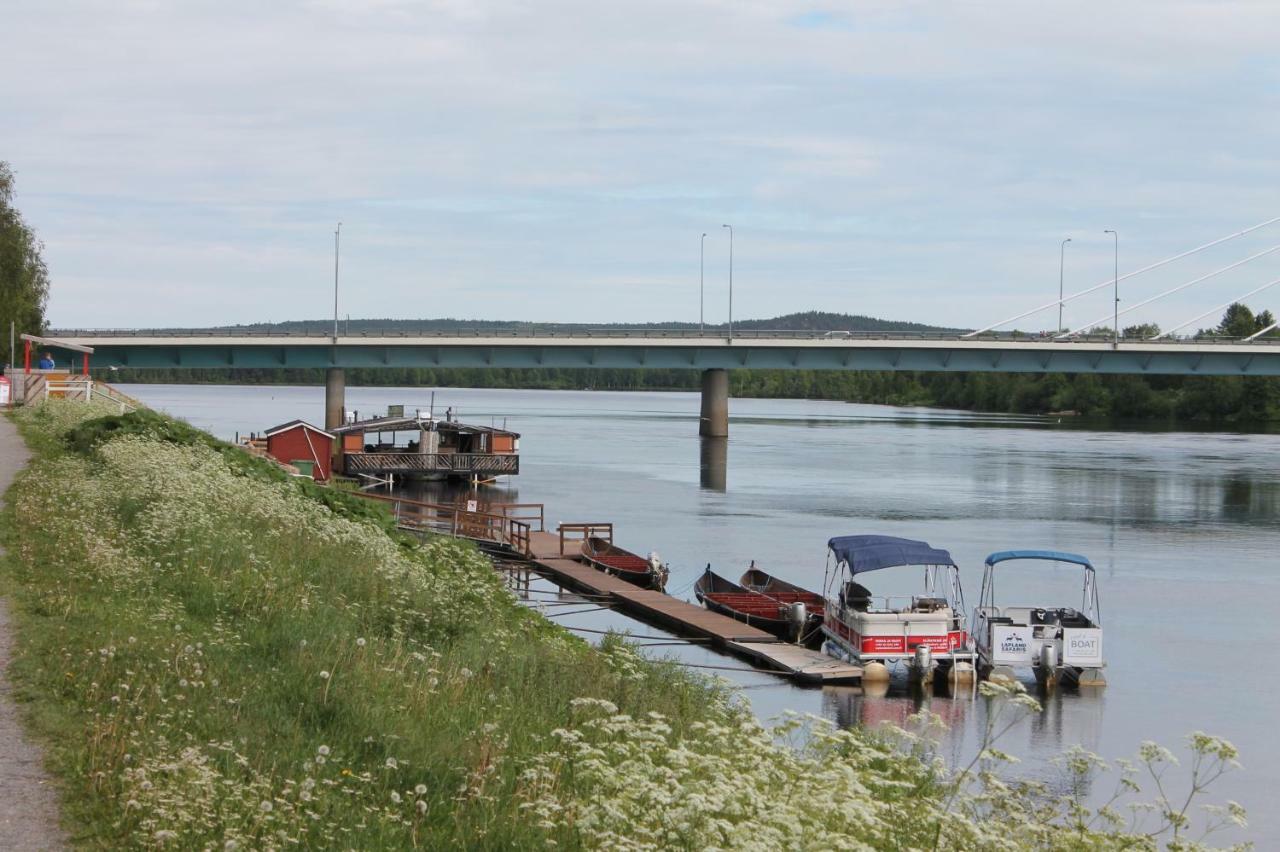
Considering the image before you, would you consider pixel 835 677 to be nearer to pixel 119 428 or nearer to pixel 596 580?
pixel 596 580

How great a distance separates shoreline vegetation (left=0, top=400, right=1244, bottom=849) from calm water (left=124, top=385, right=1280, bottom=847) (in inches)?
227

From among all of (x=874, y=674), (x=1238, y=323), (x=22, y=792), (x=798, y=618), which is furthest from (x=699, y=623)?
(x=1238, y=323)

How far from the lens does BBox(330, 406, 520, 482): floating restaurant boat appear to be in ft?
254

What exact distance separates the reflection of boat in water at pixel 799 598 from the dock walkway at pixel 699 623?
4.63 ft

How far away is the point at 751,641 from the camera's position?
3238 centimetres

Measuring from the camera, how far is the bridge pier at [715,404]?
115375 mm

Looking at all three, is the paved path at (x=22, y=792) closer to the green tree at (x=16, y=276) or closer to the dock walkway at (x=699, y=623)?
the dock walkway at (x=699, y=623)

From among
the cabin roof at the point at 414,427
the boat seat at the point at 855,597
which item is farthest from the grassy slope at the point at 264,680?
the cabin roof at the point at 414,427

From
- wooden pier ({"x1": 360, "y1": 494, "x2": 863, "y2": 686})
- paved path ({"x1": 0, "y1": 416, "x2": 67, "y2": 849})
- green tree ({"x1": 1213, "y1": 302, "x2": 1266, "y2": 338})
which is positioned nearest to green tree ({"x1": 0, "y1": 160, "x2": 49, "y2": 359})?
wooden pier ({"x1": 360, "y1": 494, "x2": 863, "y2": 686})

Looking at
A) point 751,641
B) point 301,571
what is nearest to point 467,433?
point 751,641

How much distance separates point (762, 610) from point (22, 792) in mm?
27768

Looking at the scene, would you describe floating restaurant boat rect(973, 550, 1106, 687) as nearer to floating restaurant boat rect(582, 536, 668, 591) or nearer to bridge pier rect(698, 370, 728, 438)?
floating restaurant boat rect(582, 536, 668, 591)

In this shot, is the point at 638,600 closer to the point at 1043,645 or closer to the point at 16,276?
the point at 1043,645

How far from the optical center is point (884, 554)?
33.8 metres
